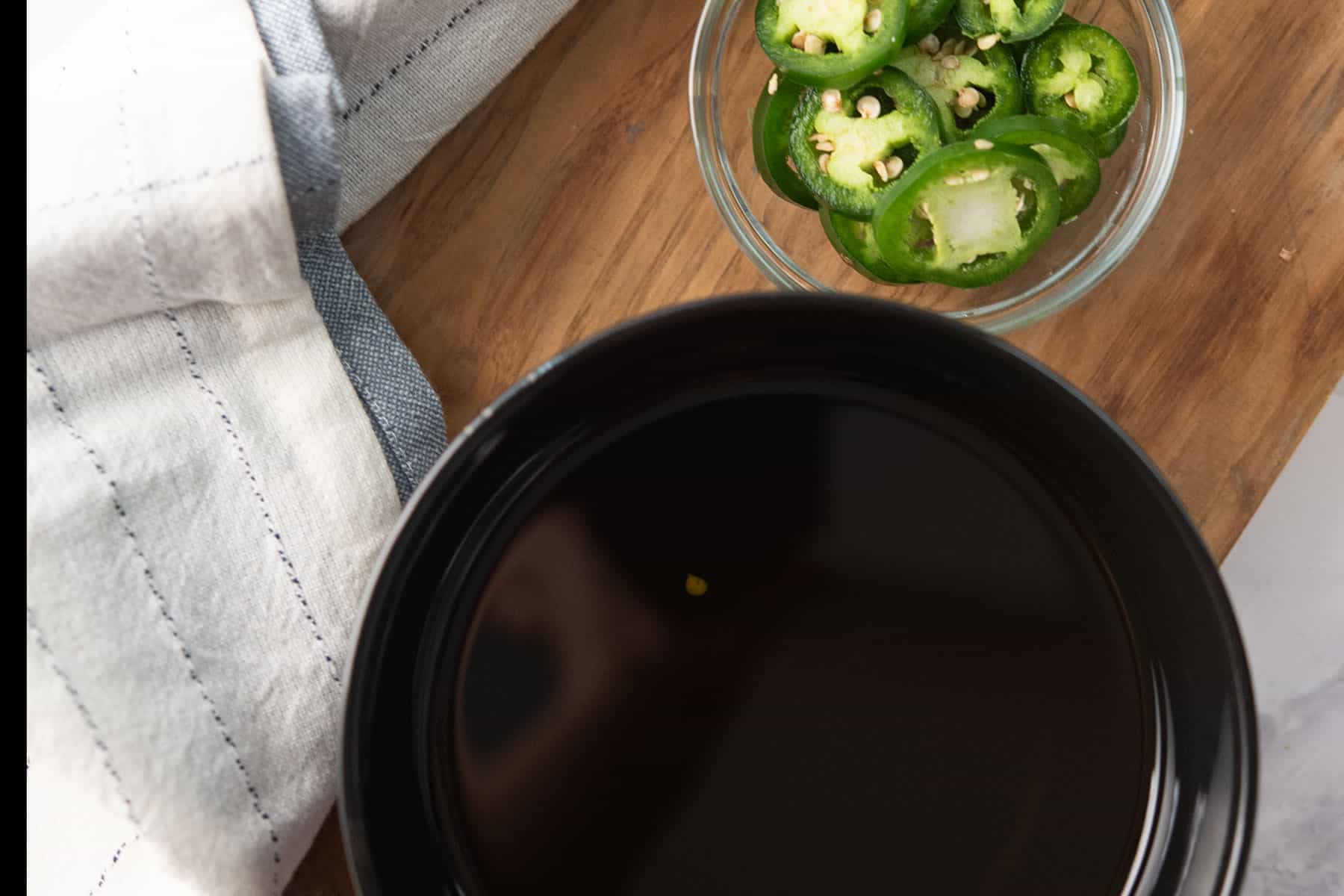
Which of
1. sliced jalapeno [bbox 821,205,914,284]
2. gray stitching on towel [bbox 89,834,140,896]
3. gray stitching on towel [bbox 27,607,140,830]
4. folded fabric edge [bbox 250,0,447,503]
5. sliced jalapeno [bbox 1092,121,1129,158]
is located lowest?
gray stitching on towel [bbox 89,834,140,896]

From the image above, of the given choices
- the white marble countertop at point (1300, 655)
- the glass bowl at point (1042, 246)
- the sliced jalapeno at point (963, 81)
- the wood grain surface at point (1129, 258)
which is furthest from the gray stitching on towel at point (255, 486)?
the white marble countertop at point (1300, 655)

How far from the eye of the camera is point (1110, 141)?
62cm

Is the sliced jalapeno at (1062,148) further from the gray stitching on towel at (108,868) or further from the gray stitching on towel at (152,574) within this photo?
the gray stitching on towel at (108,868)

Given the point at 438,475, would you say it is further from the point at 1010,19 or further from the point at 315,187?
the point at 1010,19

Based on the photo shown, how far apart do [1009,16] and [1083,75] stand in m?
0.06

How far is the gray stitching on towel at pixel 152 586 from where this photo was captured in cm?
56

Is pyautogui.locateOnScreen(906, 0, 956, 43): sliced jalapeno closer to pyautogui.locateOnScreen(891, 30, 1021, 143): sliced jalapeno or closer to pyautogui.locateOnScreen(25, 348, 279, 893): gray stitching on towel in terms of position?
pyautogui.locateOnScreen(891, 30, 1021, 143): sliced jalapeno

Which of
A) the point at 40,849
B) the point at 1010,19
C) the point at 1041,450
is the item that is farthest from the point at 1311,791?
the point at 40,849

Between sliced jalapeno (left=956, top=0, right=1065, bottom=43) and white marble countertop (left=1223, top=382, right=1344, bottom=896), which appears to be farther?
white marble countertop (left=1223, top=382, right=1344, bottom=896)

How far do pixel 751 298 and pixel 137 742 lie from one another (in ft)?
1.30

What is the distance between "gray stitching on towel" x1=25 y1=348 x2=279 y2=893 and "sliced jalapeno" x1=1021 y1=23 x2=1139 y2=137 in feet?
1.80

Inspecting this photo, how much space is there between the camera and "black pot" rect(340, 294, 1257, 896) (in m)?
0.54

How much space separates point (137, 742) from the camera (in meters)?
0.56

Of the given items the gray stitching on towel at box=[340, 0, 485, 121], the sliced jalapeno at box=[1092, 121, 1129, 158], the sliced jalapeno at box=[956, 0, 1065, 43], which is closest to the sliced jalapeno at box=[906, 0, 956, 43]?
the sliced jalapeno at box=[956, 0, 1065, 43]
